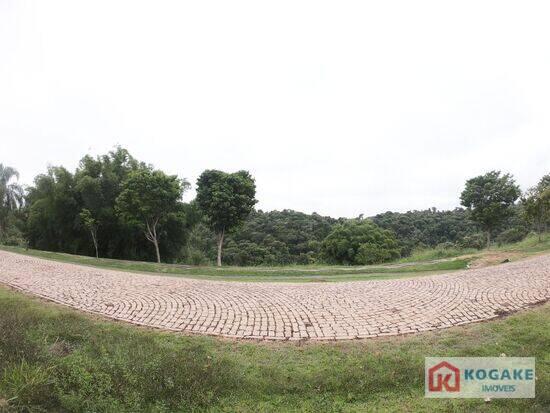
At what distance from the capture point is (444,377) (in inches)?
174

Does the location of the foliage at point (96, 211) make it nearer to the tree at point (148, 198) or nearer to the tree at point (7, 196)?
the tree at point (148, 198)

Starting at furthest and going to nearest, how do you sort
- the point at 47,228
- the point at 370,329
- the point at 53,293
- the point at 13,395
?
the point at 47,228 → the point at 53,293 → the point at 370,329 → the point at 13,395

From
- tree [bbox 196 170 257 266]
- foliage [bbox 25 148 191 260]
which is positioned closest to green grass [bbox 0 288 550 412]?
tree [bbox 196 170 257 266]

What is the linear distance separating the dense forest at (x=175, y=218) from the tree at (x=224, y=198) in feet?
0.23

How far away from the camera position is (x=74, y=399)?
3568 millimetres

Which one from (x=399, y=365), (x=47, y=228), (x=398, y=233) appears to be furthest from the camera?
(x=398, y=233)

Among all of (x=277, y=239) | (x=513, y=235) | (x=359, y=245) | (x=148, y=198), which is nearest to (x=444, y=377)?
(x=148, y=198)

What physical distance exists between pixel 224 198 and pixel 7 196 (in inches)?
1248

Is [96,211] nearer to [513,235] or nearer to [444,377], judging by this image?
[444,377]

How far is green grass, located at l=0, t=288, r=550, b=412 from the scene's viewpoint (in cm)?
371

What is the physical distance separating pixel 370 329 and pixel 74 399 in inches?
191

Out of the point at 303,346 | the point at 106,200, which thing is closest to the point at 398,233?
the point at 106,200

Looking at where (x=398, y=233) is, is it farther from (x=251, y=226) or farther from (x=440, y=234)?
(x=251, y=226)

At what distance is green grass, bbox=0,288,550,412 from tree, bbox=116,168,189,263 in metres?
14.6
